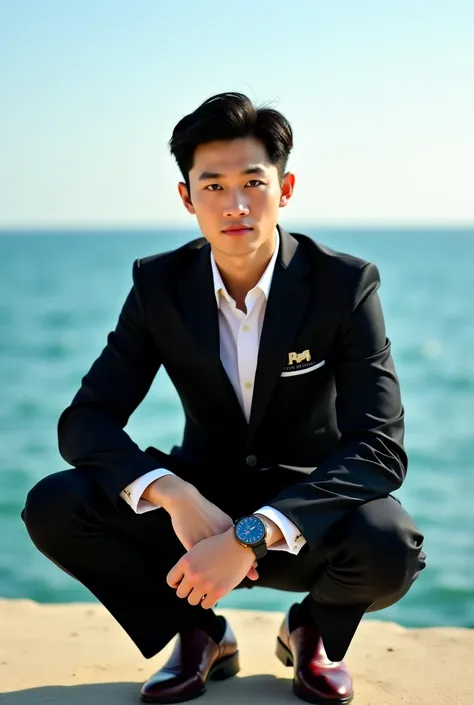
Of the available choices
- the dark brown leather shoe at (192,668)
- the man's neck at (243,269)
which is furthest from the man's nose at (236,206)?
the dark brown leather shoe at (192,668)

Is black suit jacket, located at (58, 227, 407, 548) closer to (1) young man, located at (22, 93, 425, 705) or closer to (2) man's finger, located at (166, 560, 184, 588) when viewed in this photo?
(1) young man, located at (22, 93, 425, 705)

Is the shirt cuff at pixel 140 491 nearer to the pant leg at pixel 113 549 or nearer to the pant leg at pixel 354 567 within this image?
the pant leg at pixel 113 549

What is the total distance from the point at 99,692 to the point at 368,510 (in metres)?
0.94

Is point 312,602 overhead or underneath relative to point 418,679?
overhead

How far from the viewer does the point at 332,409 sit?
3.49 meters

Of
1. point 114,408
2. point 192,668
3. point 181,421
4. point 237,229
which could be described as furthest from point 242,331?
point 181,421

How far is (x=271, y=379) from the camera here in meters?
3.32

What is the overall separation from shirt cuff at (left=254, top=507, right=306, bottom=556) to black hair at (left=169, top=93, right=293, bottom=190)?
105 centimetres

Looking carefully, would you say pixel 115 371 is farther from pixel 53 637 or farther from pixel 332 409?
pixel 53 637

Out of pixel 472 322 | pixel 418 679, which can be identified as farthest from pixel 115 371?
pixel 472 322

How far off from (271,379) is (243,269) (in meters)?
0.35

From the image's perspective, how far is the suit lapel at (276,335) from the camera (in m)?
3.31

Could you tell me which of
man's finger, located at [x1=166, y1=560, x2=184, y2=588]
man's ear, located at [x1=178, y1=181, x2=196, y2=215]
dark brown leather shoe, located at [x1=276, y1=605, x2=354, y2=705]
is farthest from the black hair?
dark brown leather shoe, located at [x1=276, y1=605, x2=354, y2=705]

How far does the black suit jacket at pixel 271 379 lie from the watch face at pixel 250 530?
220 millimetres
